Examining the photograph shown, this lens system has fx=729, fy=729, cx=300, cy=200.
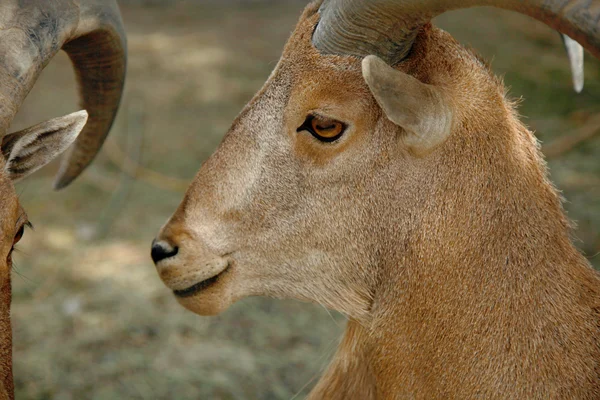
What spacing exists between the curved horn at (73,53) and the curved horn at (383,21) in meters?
1.21

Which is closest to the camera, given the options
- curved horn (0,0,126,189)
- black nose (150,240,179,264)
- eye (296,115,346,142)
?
eye (296,115,346,142)

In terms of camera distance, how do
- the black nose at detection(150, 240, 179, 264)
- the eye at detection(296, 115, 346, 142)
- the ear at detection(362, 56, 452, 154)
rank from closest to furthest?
1. the ear at detection(362, 56, 452, 154)
2. the eye at detection(296, 115, 346, 142)
3. the black nose at detection(150, 240, 179, 264)

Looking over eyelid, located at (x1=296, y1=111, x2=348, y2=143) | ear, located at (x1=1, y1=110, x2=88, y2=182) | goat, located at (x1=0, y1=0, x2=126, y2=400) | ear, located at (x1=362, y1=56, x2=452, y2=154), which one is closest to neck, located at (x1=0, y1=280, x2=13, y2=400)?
goat, located at (x1=0, y1=0, x2=126, y2=400)

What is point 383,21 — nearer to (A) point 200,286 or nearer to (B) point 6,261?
(A) point 200,286

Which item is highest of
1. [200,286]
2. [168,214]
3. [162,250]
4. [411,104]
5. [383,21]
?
[383,21]

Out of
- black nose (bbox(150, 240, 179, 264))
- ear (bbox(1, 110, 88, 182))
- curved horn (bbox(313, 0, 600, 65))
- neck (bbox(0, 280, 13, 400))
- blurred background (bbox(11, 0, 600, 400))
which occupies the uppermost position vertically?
curved horn (bbox(313, 0, 600, 65))

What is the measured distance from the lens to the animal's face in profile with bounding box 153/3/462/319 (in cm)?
316

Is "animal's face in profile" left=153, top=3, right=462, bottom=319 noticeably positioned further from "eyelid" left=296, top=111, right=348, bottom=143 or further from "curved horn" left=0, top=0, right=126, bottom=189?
"curved horn" left=0, top=0, right=126, bottom=189

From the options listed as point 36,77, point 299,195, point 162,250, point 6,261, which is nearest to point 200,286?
point 162,250

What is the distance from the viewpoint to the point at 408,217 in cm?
315

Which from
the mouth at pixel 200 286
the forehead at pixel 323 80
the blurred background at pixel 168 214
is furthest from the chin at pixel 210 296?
the blurred background at pixel 168 214

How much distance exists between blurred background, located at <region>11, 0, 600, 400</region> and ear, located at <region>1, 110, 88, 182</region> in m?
0.53

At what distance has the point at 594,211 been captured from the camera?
764cm

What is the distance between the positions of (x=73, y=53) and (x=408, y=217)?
2112 mm
